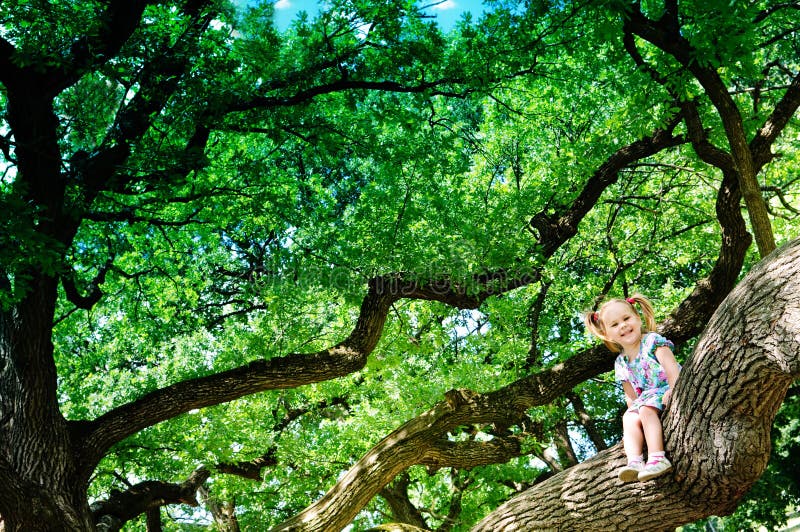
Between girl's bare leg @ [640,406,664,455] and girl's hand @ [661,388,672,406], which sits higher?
girl's hand @ [661,388,672,406]

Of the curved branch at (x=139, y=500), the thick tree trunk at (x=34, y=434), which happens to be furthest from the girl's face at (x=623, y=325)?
the curved branch at (x=139, y=500)

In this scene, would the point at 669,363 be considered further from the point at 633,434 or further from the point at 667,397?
the point at 633,434

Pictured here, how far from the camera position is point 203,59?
7113 mm

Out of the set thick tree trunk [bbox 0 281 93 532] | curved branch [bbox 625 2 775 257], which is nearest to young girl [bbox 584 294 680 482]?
curved branch [bbox 625 2 775 257]

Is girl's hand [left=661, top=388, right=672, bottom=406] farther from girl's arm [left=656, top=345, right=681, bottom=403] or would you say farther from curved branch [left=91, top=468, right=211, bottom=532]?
curved branch [left=91, top=468, right=211, bottom=532]

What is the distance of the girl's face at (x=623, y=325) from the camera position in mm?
4625

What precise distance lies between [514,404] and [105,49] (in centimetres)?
609

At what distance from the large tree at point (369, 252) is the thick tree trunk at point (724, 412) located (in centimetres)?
1

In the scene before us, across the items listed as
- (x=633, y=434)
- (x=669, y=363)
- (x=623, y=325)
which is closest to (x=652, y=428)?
(x=633, y=434)

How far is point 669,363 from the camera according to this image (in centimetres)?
423

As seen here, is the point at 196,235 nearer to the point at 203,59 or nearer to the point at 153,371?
the point at 153,371

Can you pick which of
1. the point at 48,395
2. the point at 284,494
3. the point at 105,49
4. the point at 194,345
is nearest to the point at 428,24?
the point at 105,49

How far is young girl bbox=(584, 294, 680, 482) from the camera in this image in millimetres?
3943

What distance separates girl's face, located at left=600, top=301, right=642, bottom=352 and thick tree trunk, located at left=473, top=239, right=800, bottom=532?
73cm
